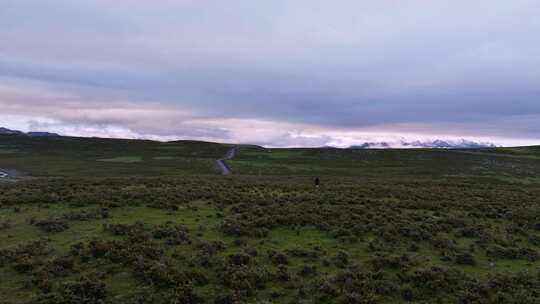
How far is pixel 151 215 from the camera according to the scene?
2314 cm

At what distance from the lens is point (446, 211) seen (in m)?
26.8

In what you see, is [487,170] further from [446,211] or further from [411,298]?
[411,298]

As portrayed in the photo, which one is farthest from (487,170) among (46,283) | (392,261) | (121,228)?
(46,283)

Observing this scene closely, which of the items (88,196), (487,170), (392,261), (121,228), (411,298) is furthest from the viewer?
(487,170)

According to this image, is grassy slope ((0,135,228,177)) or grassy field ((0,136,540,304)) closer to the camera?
grassy field ((0,136,540,304))

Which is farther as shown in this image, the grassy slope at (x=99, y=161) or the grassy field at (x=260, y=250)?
the grassy slope at (x=99, y=161)

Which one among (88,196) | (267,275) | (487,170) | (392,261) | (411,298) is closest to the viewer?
(411,298)

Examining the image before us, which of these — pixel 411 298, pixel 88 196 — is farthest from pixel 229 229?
pixel 88 196

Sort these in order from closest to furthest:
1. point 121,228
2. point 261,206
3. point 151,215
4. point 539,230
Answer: point 121,228, point 539,230, point 151,215, point 261,206

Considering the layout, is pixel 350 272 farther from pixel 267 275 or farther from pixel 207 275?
→ pixel 207 275

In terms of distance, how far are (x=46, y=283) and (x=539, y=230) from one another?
2652 cm

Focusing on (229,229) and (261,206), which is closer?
(229,229)

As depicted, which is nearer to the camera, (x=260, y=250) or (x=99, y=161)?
(x=260, y=250)

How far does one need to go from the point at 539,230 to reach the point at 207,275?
20860 mm
